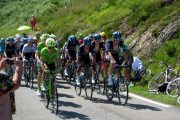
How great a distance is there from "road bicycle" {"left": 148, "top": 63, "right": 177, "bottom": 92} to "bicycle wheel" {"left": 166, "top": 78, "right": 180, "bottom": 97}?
66 centimetres

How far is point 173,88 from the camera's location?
14812 millimetres

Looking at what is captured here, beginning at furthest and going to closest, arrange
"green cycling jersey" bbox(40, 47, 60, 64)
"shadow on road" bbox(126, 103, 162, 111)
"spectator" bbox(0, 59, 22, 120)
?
"green cycling jersey" bbox(40, 47, 60, 64), "shadow on road" bbox(126, 103, 162, 111), "spectator" bbox(0, 59, 22, 120)

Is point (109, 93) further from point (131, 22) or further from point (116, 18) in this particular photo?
point (116, 18)

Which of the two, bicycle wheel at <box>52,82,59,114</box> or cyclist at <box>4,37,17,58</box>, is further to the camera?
cyclist at <box>4,37,17,58</box>

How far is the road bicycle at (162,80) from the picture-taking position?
15.6 metres

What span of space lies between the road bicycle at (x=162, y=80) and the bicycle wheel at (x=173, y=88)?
2.17ft

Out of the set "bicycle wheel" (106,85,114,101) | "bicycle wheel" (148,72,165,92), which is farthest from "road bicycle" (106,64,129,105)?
"bicycle wheel" (148,72,165,92)

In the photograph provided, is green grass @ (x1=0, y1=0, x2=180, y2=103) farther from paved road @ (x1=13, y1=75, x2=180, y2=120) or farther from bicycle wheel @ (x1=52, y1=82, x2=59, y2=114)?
bicycle wheel @ (x1=52, y1=82, x2=59, y2=114)

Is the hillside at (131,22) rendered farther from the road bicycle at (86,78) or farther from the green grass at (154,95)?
the road bicycle at (86,78)

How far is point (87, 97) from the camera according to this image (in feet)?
50.0

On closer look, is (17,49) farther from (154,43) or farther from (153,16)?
(153,16)

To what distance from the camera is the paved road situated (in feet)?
39.2

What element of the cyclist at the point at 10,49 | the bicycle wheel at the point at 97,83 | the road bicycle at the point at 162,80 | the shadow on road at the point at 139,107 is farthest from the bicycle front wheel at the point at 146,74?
the cyclist at the point at 10,49

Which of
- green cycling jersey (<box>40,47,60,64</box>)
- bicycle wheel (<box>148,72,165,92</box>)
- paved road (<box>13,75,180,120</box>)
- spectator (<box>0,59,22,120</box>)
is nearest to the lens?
spectator (<box>0,59,22,120</box>)
